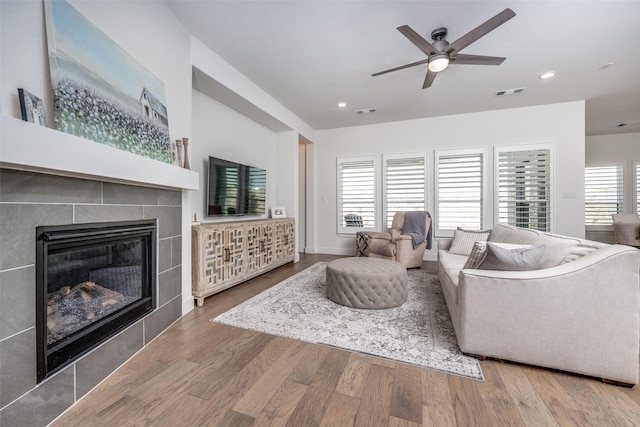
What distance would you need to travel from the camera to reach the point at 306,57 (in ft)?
9.59

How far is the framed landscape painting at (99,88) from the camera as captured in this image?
1301 millimetres

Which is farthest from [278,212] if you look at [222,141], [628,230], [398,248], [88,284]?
[628,230]

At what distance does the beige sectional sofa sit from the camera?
1.38 meters

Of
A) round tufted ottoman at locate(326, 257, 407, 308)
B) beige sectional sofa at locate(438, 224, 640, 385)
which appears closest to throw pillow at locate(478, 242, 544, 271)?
beige sectional sofa at locate(438, 224, 640, 385)

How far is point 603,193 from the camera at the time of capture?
19.2 feet

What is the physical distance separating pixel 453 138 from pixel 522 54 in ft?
6.56

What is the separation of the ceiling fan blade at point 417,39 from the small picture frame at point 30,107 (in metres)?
2.31

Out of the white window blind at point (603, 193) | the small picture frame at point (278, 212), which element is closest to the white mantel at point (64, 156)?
the small picture frame at point (278, 212)

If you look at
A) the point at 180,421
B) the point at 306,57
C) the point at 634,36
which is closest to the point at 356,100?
the point at 306,57

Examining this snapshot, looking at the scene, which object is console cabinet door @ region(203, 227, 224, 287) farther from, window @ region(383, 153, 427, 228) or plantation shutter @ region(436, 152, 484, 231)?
plantation shutter @ region(436, 152, 484, 231)

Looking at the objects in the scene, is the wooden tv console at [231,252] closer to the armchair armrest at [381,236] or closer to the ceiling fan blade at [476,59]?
the armchair armrest at [381,236]

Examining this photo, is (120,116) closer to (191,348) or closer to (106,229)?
(106,229)

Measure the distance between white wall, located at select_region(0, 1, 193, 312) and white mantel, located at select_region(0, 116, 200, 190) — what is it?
0.20 metres

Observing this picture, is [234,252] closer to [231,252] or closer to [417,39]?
[231,252]
